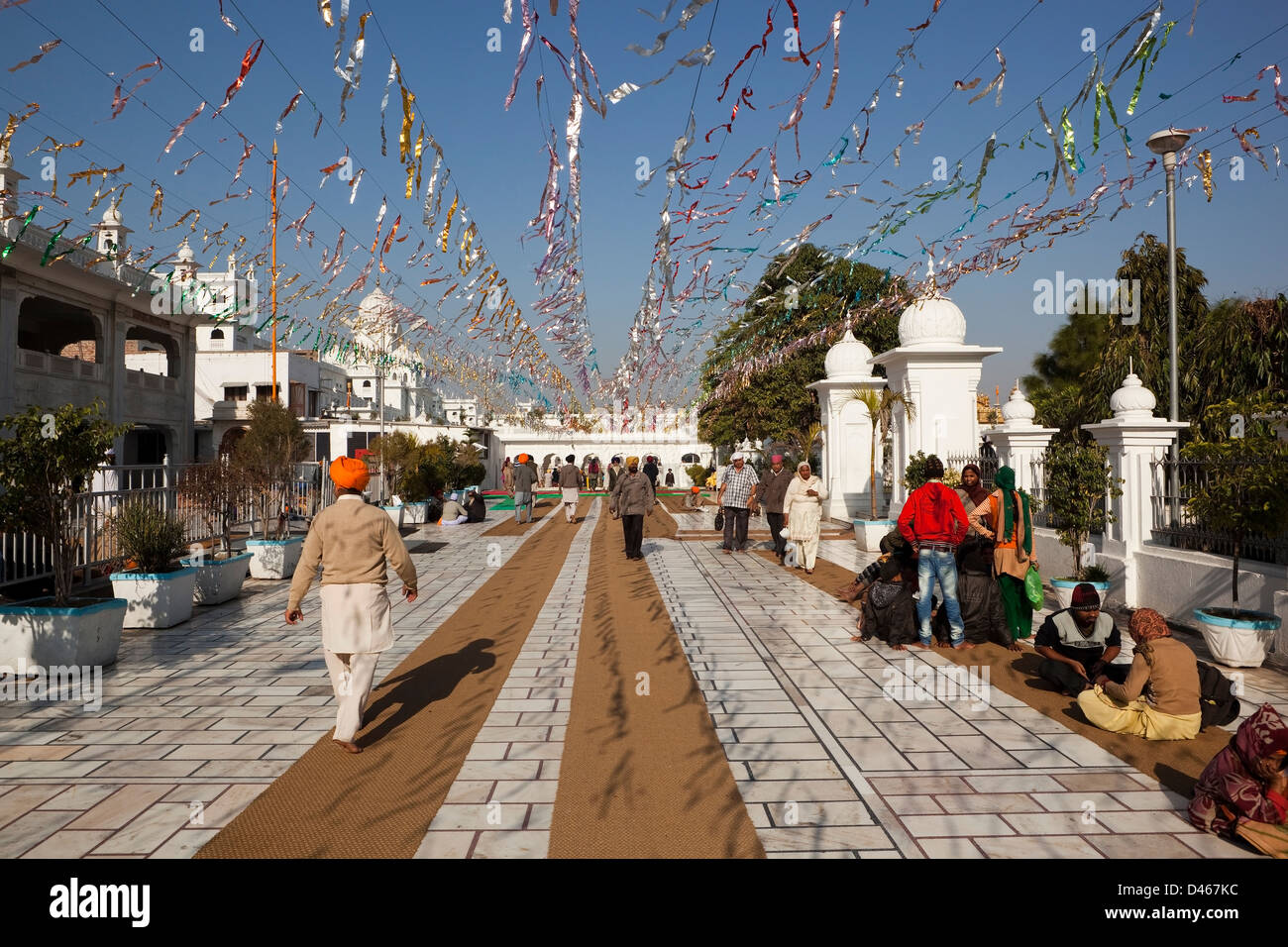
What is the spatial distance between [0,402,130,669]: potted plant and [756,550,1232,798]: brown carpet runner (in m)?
6.63

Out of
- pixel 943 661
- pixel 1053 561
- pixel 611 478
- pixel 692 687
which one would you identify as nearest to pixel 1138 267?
pixel 611 478

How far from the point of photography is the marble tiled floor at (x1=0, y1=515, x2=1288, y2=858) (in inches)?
146

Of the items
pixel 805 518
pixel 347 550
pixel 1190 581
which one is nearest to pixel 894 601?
pixel 1190 581

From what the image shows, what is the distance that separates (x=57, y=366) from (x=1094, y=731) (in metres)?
26.6

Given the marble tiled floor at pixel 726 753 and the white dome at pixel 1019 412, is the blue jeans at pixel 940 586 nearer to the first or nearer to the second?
the marble tiled floor at pixel 726 753

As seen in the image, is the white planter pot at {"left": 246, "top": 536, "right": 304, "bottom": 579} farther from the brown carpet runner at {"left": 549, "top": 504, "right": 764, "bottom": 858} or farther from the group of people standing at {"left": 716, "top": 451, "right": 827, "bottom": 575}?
the group of people standing at {"left": 716, "top": 451, "right": 827, "bottom": 575}

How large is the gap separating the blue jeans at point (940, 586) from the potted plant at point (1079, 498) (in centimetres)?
242

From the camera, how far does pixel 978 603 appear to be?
7.70 m

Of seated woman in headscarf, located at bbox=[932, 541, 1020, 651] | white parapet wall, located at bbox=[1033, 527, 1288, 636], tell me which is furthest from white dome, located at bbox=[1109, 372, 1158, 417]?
seated woman in headscarf, located at bbox=[932, 541, 1020, 651]

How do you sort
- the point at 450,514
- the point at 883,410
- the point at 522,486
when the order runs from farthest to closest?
1. the point at 450,514
2. the point at 522,486
3. the point at 883,410

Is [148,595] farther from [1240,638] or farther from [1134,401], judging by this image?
[1134,401]

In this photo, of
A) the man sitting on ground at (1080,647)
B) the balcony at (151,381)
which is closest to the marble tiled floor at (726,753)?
the man sitting on ground at (1080,647)

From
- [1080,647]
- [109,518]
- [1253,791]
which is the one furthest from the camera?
[109,518]

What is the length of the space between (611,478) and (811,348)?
411 inches
